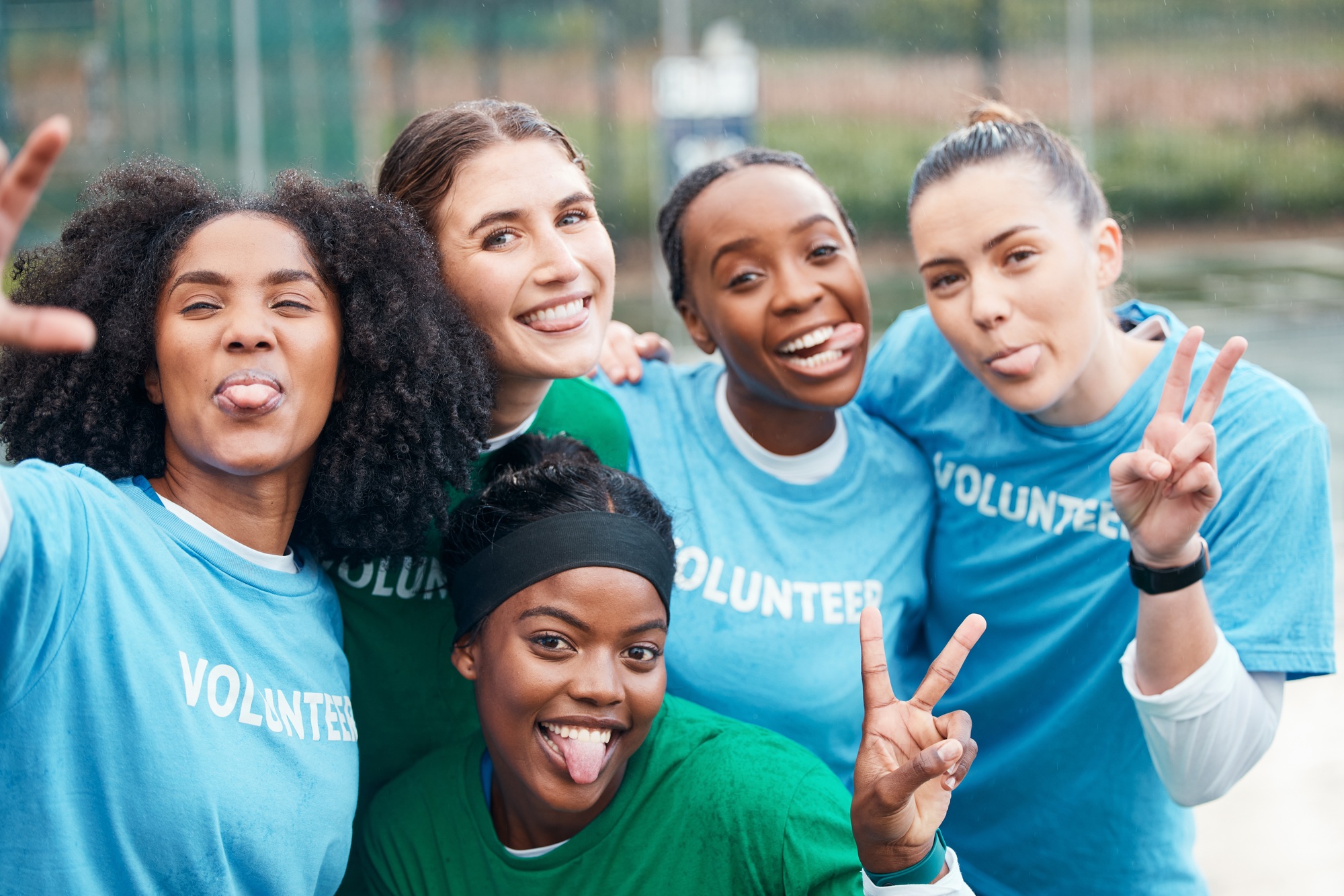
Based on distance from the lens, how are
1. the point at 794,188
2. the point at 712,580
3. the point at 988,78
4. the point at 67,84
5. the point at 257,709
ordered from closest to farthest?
1. the point at 257,709
2. the point at 712,580
3. the point at 794,188
4. the point at 67,84
5. the point at 988,78

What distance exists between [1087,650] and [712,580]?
0.79 metres

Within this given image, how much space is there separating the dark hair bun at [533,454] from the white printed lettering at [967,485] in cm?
84

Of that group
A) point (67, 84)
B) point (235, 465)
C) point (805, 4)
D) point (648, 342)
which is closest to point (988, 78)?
point (805, 4)

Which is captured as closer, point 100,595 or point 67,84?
point 100,595

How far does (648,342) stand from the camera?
333 centimetres

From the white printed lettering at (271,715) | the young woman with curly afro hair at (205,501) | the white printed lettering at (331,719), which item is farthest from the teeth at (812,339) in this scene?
the white printed lettering at (271,715)

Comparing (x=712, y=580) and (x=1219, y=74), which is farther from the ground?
(x=1219, y=74)

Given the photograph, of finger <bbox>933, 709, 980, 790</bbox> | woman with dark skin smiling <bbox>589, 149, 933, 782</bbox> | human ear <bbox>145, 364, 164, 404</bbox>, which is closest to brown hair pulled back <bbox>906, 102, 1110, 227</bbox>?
woman with dark skin smiling <bbox>589, 149, 933, 782</bbox>

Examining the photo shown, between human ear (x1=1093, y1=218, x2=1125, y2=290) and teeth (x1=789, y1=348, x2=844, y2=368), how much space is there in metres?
0.59

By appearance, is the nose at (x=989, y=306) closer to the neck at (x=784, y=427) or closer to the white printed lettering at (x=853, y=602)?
the neck at (x=784, y=427)

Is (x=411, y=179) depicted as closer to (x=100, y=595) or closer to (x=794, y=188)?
(x=794, y=188)

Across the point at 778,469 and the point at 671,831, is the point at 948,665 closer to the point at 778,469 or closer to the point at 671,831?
the point at 671,831

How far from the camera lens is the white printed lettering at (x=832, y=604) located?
107 inches

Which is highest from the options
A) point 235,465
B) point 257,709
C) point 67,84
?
point 67,84
